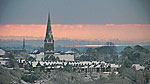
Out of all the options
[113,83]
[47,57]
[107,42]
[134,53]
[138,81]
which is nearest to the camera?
[113,83]

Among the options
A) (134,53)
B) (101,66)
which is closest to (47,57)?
(134,53)

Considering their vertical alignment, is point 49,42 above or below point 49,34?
below

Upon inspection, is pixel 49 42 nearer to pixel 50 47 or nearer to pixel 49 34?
pixel 50 47

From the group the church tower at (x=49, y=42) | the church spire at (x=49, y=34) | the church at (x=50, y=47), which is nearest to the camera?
the church spire at (x=49, y=34)

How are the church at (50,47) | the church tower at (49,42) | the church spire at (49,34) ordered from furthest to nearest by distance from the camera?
the church tower at (49,42) → the church at (50,47) → the church spire at (49,34)

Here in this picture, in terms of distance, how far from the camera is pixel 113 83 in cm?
6006

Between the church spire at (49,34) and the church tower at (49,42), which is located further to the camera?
the church tower at (49,42)

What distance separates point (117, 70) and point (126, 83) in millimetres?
19883

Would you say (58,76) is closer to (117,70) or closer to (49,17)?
(117,70)

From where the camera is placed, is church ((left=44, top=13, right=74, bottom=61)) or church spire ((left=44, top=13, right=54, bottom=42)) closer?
church spire ((left=44, top=13, right=54, bottom=42))

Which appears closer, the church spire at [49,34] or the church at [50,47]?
the church spire at [49,34]

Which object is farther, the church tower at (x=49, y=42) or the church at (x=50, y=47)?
the church tower at (x=49, y=42)

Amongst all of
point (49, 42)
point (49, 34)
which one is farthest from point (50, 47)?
point (49, 34)

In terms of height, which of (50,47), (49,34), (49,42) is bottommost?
(50,47)
